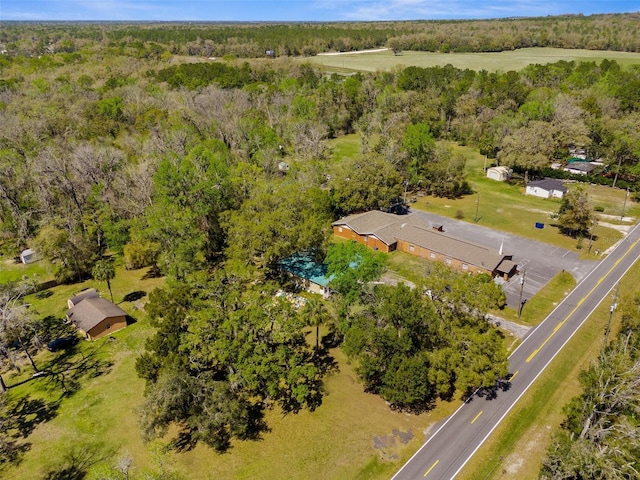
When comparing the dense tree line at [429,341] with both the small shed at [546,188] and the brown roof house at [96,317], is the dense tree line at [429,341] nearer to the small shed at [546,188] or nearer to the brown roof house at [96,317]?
the brown roof house at [96,317]

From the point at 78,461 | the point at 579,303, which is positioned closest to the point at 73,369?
the point at 78,461

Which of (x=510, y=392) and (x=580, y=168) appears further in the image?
(x=580, y=168)

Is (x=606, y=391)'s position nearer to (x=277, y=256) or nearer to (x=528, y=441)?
(x=528, y=441)

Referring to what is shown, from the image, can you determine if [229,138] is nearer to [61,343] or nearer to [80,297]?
[80,297]

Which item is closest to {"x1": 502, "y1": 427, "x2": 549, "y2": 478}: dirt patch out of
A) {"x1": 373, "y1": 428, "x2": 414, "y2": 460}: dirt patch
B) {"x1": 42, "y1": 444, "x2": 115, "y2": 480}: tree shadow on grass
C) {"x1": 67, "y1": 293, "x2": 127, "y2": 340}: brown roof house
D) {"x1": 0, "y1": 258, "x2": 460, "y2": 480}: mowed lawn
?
{"x1": 0, "y1": 258, "x2": 460, "y2": 480}: mowed lawn

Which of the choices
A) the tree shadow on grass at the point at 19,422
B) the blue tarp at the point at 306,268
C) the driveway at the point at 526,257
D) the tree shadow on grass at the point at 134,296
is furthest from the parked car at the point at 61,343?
the driveway at the point at 526,257

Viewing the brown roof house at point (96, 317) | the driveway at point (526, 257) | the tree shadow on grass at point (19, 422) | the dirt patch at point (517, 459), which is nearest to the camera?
the dirt patch at point (517, 459)

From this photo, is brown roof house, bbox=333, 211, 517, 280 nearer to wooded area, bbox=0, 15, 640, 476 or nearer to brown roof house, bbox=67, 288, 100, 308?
wooded area, bbox=0, 15, 640, 476
